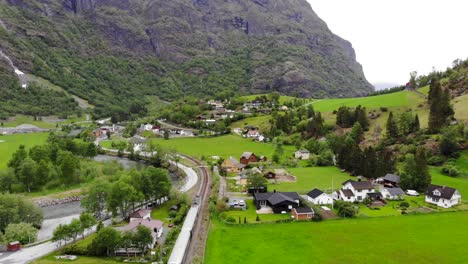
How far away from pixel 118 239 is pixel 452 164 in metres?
70.1

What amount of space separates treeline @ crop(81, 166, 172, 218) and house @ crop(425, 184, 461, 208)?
4376cm

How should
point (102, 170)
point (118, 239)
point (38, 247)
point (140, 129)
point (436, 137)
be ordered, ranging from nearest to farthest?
point (118, 239) → point (38, 247) → point (102, 170) → point (436, 137) → point (140, 129)

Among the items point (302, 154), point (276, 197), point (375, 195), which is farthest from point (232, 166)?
point (375, 195)

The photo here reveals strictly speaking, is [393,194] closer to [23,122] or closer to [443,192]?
[443,192]

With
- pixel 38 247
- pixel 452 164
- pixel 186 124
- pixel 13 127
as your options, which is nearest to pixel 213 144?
pixel 186 124

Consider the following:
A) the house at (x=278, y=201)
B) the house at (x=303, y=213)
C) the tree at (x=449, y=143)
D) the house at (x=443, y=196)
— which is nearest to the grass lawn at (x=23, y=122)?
the house at (x=278, y=201)

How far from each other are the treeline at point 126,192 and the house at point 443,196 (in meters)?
43.8

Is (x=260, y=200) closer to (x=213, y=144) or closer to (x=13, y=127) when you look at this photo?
(x=213, y=144)

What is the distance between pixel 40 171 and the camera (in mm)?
76188

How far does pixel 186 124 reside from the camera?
6260 inches

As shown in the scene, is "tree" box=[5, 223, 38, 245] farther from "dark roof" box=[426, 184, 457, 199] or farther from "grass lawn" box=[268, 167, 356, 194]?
"dark roof" box=[426, 184, 457, 199]

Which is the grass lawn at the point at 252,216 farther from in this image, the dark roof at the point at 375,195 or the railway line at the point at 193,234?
the dark roof at the point at 375,195

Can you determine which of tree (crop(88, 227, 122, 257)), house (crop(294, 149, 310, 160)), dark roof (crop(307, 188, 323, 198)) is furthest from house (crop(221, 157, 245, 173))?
tree (crop(88, 227, 122, 257))

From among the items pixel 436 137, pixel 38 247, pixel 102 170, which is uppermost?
pixel 436 137
